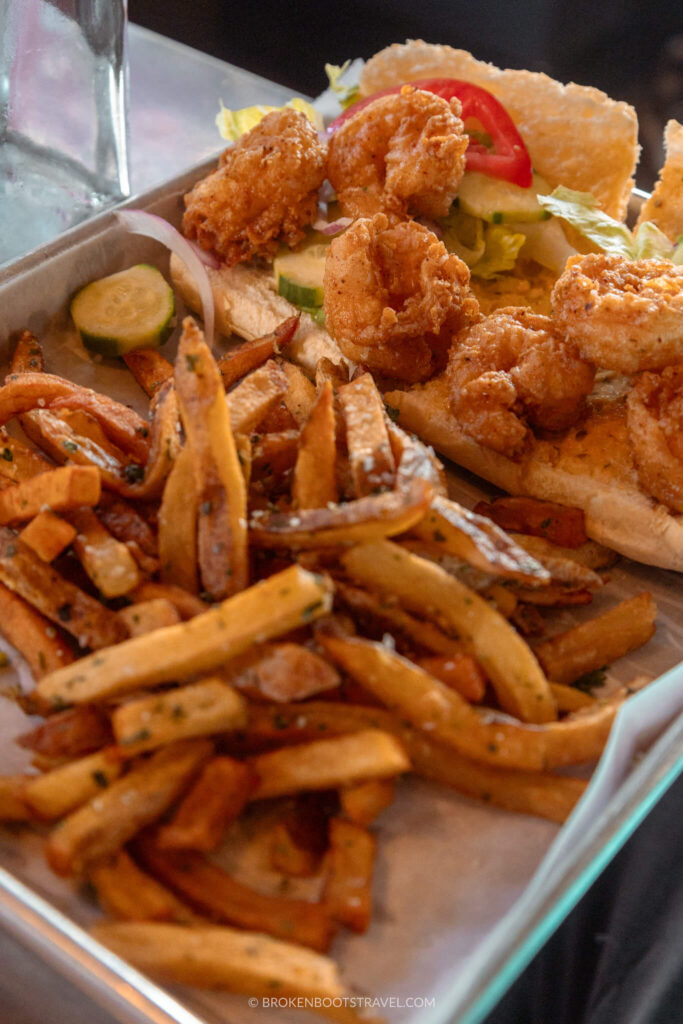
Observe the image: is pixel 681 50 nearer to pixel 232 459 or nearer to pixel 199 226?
pixel 199 226

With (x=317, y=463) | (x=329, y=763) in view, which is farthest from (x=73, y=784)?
(x=317, y=463)

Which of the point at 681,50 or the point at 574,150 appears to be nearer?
the point at 574,150

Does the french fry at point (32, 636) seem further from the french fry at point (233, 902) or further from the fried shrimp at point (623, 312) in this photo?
the fried shrimp at point (623, 312)

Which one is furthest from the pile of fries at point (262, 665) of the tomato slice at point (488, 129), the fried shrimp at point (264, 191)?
the tomato slice at point (488, 129)

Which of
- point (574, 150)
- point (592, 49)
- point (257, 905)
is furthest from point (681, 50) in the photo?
point (257, 905)

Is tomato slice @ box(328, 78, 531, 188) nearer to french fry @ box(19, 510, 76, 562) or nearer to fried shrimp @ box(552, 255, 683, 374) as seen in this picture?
fried shrimp @ box(552, 255, 683, 374)
